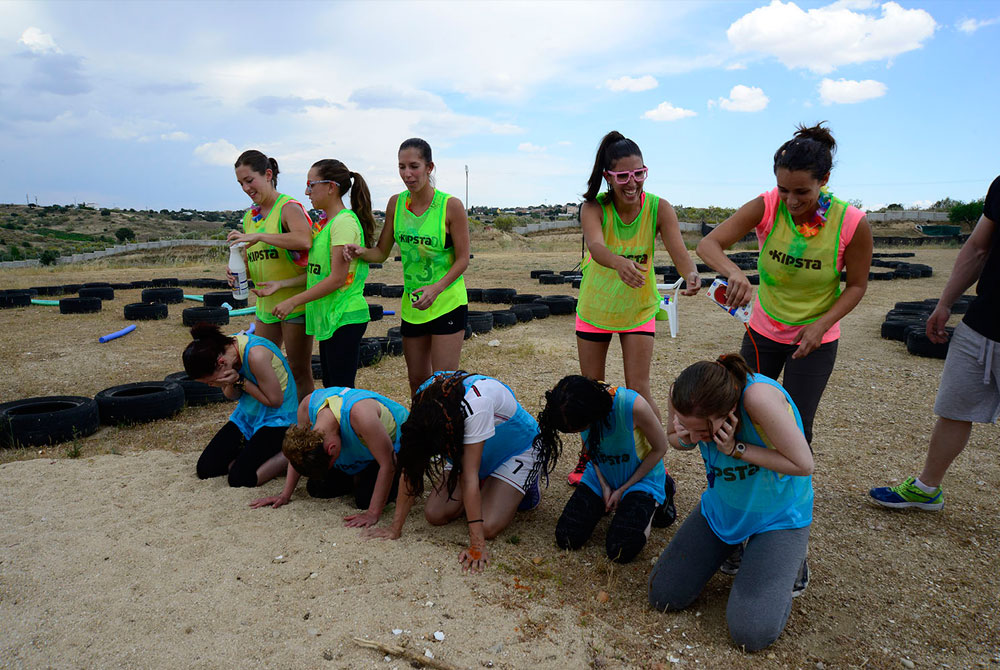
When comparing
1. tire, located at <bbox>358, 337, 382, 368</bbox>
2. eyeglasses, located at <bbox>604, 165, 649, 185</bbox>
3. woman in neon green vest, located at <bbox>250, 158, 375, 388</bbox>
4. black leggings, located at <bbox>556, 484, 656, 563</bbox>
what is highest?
eyeglasses, located at <bbox>604, 165, 649, 185</bbox>

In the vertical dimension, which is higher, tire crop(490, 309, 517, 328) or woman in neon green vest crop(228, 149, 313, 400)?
woman in neon green vest crop(228, 149, 313, 400)

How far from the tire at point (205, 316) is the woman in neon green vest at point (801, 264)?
30.1 ft

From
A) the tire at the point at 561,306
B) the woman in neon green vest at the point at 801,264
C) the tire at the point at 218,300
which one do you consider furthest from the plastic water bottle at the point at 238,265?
the tire at the point at 218,300

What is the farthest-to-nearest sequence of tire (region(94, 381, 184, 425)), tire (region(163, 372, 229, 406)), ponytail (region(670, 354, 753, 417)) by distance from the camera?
1. tire (region(163, 372, 229, 406))
2. tire (region(94, 381, 184, 425))
3. ponytail (region(670, 354, 753, 417))

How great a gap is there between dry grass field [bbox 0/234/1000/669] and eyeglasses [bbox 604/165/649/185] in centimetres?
208

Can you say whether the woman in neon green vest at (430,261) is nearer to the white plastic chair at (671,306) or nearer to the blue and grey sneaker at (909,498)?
the blue and grey sneaker at (909,498)

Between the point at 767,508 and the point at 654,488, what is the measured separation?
86 centimetres

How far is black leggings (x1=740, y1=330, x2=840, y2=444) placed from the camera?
331 centimetres

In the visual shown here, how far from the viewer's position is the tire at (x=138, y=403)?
5.38 m

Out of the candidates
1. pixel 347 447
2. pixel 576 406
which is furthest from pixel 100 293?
pixel 576 406

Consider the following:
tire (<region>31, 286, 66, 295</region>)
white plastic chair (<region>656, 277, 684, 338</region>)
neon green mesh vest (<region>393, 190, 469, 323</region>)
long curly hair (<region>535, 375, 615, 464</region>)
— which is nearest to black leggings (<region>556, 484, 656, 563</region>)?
long curly hair (<region>535, 375, 615, 464</region>)

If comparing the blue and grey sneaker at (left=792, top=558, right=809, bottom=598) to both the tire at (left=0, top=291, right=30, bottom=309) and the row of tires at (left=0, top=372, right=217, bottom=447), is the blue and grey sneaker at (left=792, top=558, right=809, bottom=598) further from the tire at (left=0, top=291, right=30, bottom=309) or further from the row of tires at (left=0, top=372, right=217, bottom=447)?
the tire at (left=0, top=291, right=30, bottom=309)

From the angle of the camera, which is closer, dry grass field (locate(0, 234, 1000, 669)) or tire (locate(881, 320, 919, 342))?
dry grass field (locate(0, 234, 1000, 669))

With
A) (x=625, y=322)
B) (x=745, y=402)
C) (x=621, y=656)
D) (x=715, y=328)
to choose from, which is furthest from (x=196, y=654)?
(x=715, y=328)
